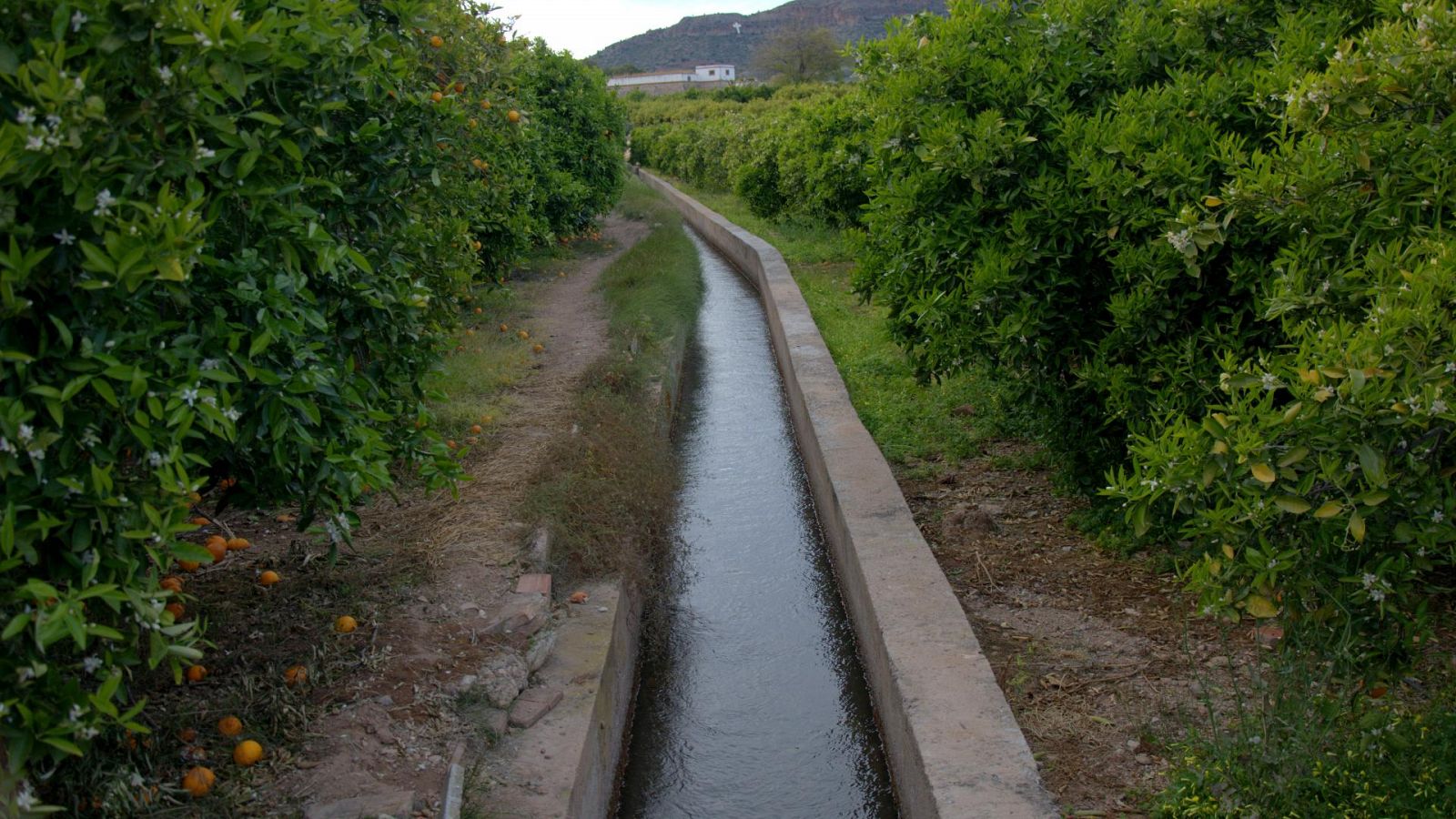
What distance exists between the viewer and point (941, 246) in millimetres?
5211

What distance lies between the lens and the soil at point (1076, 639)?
337 centimetres

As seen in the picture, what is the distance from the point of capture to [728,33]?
108m

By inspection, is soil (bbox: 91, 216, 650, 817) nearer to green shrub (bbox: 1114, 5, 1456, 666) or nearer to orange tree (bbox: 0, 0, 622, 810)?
orange tree (bbox: 0, 0, 622, 810)

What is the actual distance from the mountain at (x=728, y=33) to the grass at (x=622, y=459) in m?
79.5

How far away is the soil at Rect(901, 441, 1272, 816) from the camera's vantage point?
3.37m

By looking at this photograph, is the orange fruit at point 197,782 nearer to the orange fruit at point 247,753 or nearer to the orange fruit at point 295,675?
the orange fruit at point 247,753

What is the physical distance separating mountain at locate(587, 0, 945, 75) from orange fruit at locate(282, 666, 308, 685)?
282 feet

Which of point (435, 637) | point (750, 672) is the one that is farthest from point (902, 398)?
point (435, 637)

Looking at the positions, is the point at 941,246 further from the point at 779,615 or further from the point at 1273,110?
the point at 779,615

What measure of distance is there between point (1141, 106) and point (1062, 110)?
0.49 m

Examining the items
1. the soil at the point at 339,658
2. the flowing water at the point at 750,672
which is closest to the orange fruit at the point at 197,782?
the soil at the point at 339,658

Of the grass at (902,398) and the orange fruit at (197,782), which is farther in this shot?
the grass at (902,398)

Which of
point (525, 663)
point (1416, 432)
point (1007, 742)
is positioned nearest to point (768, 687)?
point (525, 663)

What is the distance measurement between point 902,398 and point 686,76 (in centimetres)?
8818
